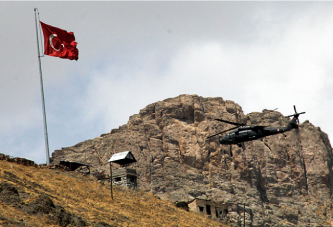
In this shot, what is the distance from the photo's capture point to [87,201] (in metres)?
46.6

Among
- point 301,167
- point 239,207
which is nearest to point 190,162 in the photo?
point 239,207

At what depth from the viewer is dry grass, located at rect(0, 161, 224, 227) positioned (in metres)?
39.9

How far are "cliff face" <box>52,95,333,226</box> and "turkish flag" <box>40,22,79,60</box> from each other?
65248 mm

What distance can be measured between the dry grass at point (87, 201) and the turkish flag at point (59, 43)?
1416 centimetres

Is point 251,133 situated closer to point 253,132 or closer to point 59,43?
point 253,132

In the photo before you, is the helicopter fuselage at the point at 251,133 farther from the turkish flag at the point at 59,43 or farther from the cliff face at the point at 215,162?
the cliff face at the point at 215,162

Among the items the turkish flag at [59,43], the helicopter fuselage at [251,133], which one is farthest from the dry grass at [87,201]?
the turkish flag at [59,43]

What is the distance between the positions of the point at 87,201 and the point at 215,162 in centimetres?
8355

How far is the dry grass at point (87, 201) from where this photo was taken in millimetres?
39856

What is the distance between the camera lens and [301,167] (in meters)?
140

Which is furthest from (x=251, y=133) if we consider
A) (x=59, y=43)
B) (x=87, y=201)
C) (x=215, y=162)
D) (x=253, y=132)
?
(x=215, y=162)

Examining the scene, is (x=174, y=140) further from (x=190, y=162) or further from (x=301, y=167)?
(x=301, y=167)

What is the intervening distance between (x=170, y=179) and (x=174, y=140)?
47.9 feet

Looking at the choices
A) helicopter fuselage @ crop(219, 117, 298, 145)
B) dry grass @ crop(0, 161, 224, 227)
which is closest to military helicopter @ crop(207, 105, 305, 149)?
helicopter fuselage @ crop(219, 117, 298, 145)
